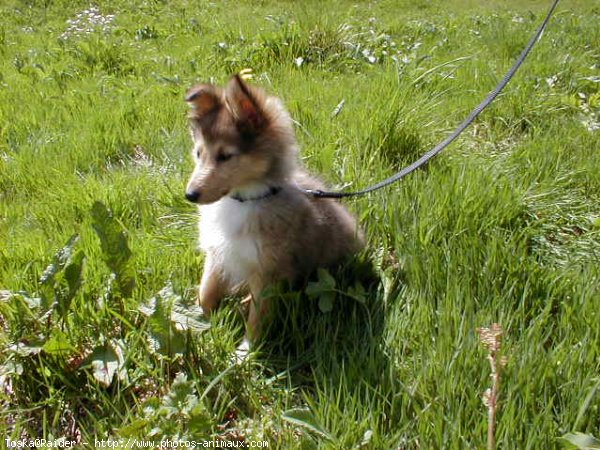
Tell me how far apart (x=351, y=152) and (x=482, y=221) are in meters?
1.11

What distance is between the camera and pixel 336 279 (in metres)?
2.48

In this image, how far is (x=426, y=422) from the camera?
64.6 inches

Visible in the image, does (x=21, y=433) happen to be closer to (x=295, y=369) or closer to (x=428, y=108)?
(x=295, y=369)

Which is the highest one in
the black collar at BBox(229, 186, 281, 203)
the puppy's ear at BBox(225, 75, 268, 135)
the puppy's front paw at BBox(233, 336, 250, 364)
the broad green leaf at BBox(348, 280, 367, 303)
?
the puppy's ear at BBox(225, 75, 268, 135)

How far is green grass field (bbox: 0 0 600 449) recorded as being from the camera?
1.73m

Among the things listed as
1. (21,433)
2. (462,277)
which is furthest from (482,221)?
(21,433)

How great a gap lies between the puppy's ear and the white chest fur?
363 mm

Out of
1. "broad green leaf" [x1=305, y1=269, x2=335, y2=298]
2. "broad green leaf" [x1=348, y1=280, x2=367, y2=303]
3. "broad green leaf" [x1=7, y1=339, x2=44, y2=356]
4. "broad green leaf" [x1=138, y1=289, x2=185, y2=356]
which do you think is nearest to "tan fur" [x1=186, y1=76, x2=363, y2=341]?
"broad green leaf" [x1=305, y1=269, x2=335, y2=298]

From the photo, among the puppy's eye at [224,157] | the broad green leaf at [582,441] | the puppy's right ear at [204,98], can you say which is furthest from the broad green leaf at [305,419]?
the puppy's right ear at [204,98]

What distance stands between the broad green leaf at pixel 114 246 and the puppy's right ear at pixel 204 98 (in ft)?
2.16

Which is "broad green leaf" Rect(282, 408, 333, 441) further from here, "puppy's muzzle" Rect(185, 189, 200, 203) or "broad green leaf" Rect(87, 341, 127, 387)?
"puppy's muzzle" Rect(185, 189, 200, 203)

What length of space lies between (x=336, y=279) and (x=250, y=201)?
58 centimetres

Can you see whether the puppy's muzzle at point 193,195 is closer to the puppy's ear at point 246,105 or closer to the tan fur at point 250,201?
the tan fur at point 250,201

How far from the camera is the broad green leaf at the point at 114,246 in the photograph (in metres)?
1.98
